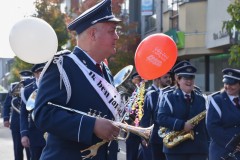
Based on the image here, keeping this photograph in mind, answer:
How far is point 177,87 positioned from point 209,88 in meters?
15.6

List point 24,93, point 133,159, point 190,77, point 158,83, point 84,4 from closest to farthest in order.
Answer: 1. point 190,77
2. point 24,93
3. point 158,83
4. point 133,159
5. point 84,4

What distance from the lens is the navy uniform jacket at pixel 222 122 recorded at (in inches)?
301

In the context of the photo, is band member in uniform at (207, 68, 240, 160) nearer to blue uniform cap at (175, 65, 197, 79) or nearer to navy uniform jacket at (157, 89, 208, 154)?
navy uniform jacket at (157, 89, 208, 154)

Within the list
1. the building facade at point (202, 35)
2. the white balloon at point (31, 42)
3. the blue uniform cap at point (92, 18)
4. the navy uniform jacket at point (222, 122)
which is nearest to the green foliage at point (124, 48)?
the building facade at point (202, 35)

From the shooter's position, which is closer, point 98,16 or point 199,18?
point 98,16

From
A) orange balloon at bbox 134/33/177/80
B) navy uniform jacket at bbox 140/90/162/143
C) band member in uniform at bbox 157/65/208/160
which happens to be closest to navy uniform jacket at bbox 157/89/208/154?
band member in uniform at bbox 157/65/208/160

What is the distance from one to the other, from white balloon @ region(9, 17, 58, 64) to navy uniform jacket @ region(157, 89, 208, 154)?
3.91 metres

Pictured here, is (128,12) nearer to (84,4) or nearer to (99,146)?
(84,4)

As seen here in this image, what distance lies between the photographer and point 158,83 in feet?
34.1

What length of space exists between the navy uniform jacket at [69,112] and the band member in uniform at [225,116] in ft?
12.1

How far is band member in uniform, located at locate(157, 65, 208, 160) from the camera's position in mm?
7949

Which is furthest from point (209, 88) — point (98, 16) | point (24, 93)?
point (98, 16)

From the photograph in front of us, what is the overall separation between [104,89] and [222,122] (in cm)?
379

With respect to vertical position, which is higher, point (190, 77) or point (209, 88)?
point (190, 77)
